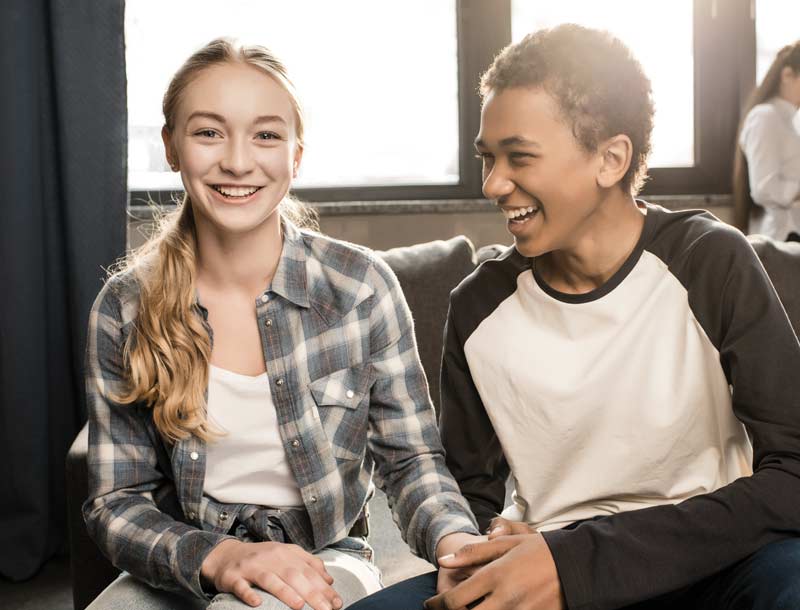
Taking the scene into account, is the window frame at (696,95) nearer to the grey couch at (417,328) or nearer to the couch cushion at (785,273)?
the grey couch at (417,328)

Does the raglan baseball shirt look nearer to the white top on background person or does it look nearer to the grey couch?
the grey couch

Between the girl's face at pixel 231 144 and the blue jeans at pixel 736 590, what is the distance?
531 millimetres

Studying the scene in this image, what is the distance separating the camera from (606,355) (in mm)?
1270

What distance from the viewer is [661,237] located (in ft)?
4.26

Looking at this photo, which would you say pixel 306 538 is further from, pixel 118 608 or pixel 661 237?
pixel 661 237

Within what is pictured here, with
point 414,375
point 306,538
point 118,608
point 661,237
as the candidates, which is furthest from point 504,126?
point 118,608

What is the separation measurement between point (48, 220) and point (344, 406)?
5.09 feet

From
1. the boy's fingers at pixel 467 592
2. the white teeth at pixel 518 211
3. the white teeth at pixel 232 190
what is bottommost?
the boy's fingers at pixel 467 592

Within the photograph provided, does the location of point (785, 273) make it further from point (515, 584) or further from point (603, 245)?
point (515, 584)

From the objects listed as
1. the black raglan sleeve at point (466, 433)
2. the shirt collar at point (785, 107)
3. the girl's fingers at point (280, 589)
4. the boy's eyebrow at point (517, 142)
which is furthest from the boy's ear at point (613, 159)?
the shirt collar at point (785, 107)

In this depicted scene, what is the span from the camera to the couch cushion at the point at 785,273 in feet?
6.46

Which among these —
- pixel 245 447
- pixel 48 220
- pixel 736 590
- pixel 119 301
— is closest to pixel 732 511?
pixel 736 590

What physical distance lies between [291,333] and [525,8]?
2.33 metres

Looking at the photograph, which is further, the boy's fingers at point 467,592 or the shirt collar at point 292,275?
the shirt collar at point 292,275
